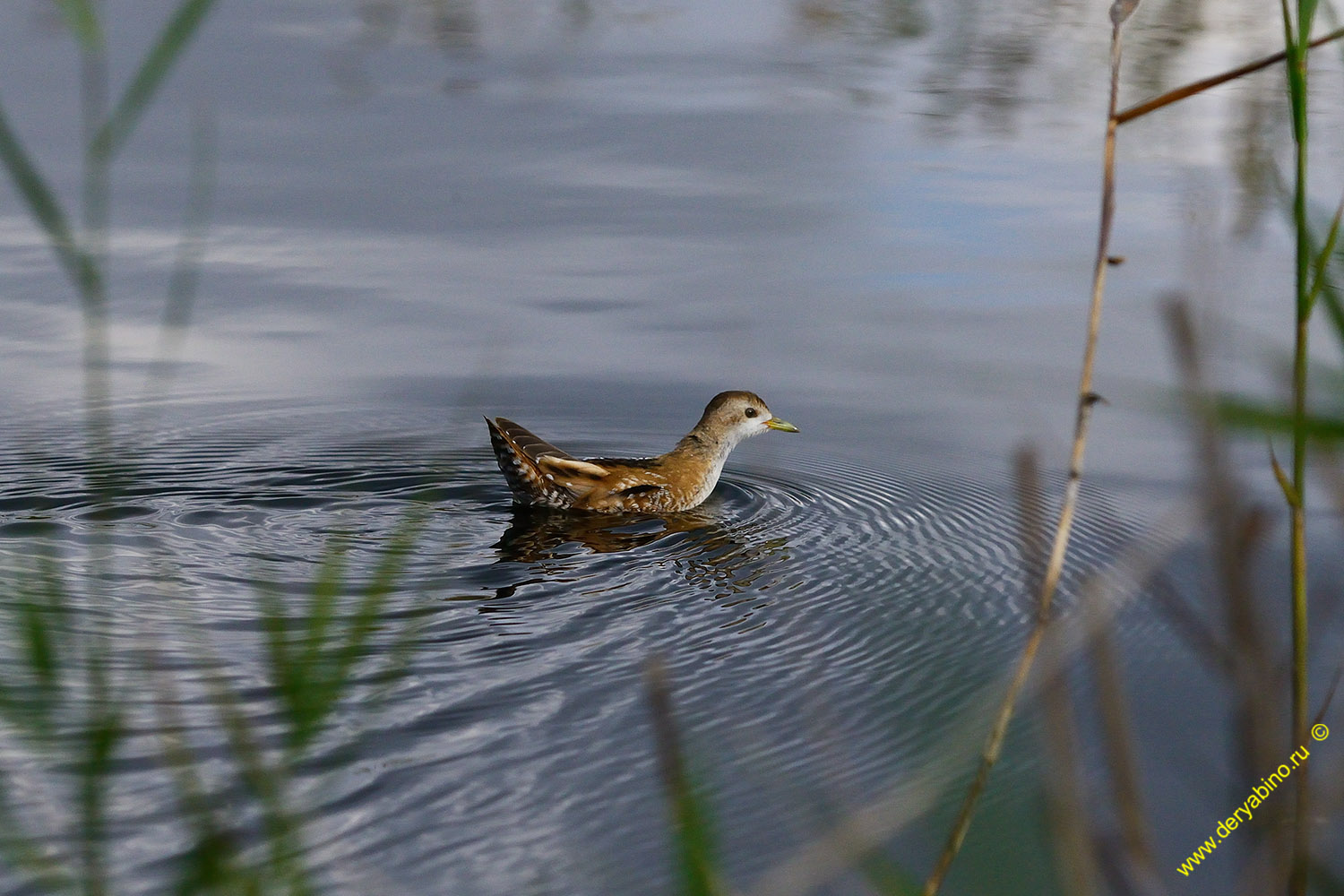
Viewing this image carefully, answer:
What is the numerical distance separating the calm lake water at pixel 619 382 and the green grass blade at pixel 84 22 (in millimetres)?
797

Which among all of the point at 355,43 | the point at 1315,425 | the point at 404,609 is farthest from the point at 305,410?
the point at 355,43

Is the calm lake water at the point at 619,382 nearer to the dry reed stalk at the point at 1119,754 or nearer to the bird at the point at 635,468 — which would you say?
the bird at the point at 635,468

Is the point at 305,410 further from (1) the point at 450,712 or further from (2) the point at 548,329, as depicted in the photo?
(1) the point at 450,712

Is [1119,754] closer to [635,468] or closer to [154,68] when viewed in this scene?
[154,68]

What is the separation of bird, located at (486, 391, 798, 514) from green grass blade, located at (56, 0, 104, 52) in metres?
4.18

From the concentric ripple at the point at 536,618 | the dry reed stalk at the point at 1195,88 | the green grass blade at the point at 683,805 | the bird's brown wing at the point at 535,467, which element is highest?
A: the dry reed stalk at the point at 1195,88

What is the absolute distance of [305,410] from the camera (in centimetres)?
638

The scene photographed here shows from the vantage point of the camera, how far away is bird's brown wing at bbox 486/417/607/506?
5969mm

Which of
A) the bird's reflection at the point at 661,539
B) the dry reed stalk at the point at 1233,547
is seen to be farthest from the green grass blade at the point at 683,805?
the bird's reflection at the point at 661,539

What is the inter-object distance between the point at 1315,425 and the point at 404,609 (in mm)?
3169

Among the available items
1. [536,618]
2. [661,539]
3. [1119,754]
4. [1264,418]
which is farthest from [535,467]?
[1119,754]

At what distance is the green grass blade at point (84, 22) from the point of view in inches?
70.1

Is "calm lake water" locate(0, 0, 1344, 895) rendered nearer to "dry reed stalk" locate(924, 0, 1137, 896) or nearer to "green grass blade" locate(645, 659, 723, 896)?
"dry reed stalk" locate(924, 0, 1137, 896)

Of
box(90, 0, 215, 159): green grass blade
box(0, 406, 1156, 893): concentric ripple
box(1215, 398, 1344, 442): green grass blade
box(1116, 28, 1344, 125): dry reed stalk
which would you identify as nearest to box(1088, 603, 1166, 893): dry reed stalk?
box(1215, 398, 1344, 442): green grass blade
